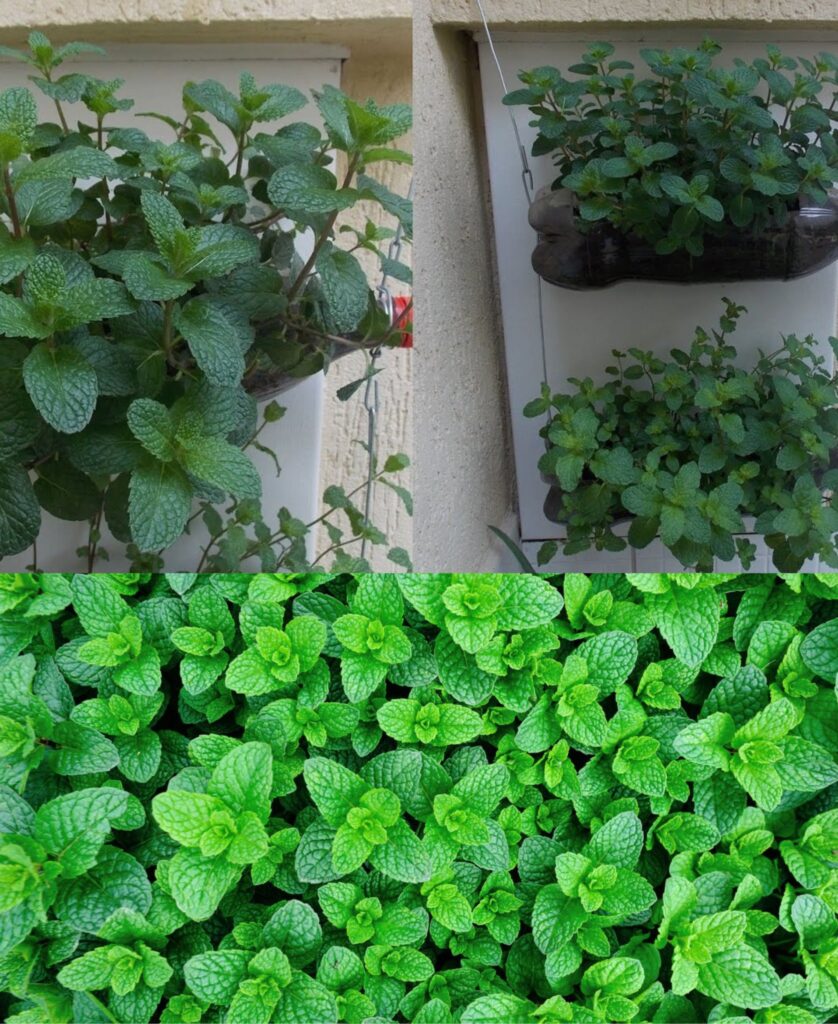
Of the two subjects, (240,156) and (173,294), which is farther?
(240,156)

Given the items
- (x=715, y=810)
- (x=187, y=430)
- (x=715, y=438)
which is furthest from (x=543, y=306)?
(x=715, y=810)

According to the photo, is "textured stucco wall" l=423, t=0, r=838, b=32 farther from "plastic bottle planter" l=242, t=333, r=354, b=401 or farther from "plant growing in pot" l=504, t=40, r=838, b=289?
"plastic bottle planter" l=242, t=333, r=354, b=401

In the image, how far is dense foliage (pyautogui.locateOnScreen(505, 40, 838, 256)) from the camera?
0.60m

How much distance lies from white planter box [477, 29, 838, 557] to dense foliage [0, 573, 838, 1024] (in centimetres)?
9

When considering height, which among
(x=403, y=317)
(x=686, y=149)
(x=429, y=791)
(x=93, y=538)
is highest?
(x=686, y=149)

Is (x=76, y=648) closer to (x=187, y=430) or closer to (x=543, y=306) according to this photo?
(x=187, y=430)

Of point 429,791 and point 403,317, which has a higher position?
point 403,317

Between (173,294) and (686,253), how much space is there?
1.13 ft

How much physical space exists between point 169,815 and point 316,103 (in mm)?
515

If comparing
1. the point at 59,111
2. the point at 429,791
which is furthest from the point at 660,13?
the point at 429,791

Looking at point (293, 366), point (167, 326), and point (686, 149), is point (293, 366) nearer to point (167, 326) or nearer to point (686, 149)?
point (167, 326)

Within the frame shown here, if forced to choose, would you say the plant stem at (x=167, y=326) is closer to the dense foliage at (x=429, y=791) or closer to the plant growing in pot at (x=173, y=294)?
the plant growing in pot at (x=173, y=294)

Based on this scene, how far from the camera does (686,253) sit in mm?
610

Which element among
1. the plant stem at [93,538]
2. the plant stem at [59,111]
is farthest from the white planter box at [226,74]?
the plant stem at [93,538]
